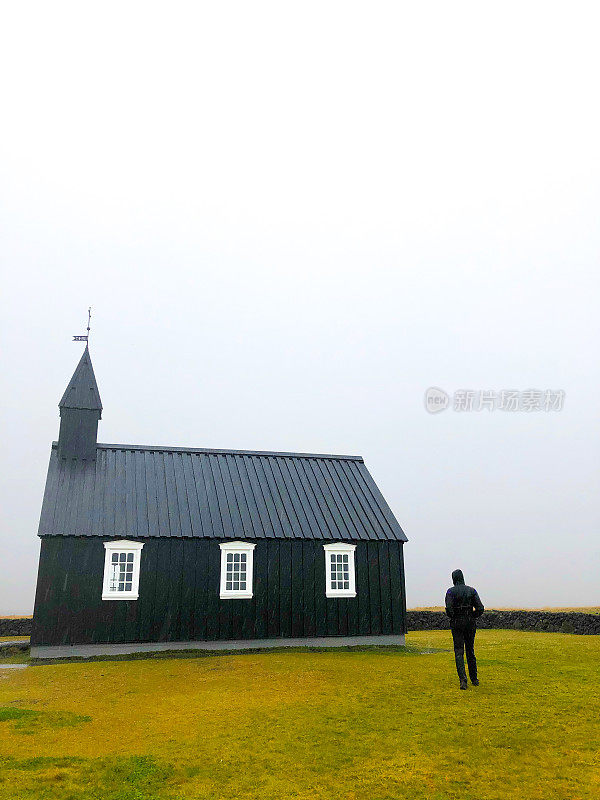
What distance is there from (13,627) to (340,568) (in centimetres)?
1894

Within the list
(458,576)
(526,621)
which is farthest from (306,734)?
(526,621)

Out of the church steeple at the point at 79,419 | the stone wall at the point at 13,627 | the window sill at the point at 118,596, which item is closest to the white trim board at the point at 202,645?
the window sill at the point at 118,596

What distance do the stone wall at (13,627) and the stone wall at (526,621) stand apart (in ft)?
67.8

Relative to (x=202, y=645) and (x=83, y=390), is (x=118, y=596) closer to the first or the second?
(x=202, y=645)

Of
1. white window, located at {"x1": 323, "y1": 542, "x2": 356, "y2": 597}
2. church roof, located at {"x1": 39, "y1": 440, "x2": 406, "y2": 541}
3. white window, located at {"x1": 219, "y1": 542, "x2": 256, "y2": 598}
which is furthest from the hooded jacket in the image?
white window, located at {"x1": 219, "y1": 542, "x2": 256, "y2": 598}

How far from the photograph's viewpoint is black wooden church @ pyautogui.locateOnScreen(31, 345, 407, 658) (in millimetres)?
22500

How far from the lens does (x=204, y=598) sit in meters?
23.3

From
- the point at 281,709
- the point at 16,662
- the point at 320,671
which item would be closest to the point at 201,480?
the point at 16,662

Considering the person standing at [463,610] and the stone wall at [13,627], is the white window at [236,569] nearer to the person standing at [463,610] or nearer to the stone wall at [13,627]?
the person standing at [463,610]

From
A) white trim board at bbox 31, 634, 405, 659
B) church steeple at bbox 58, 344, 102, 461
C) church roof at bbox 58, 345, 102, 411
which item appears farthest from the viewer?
church roof at bbox 58, 345, 102, 411

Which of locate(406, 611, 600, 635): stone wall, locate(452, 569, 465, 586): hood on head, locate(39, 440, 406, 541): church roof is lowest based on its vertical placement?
locate(406, 611, 600, 635): stone wall

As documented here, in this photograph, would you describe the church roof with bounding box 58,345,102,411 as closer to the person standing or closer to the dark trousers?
the person standing

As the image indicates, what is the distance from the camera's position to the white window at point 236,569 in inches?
930

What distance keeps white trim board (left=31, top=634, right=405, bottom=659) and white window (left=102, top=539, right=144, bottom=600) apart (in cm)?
168
